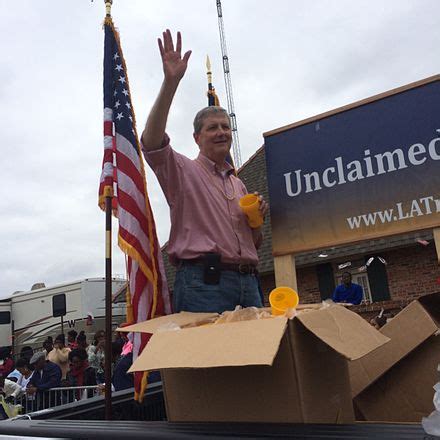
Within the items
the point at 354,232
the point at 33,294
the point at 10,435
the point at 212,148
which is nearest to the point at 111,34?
the point at 212,148

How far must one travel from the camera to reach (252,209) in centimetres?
219

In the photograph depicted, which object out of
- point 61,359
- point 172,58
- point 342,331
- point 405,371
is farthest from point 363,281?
point 342,331

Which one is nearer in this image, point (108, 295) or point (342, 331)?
point (342, 331)

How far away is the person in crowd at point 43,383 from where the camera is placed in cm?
685

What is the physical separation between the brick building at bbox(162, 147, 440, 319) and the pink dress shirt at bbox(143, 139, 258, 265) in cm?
713

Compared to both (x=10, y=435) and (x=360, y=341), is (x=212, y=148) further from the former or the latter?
(x=10, y=435)

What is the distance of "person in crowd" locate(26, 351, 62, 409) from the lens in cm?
685

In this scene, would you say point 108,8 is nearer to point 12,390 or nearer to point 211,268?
point 211,268

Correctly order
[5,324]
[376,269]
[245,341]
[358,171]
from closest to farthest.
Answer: [245,341]
[358,171]
[376,269]
[5,324]

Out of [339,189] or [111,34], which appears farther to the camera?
[111,34]

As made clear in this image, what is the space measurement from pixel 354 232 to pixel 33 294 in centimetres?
1681

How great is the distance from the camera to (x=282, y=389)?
4.00ft

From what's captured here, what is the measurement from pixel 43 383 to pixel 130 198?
572 centimetres

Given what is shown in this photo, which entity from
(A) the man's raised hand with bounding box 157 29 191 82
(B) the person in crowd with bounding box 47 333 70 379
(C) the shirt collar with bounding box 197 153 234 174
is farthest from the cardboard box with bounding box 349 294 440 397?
(B) the person in crowd with bounding box 47 333 70 379
